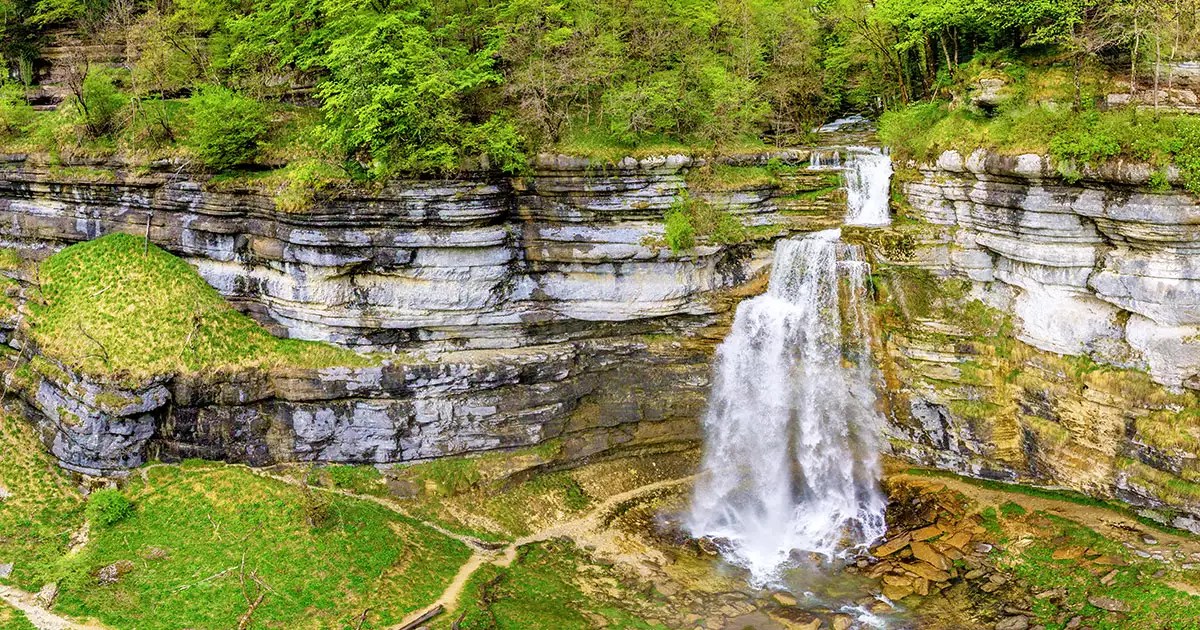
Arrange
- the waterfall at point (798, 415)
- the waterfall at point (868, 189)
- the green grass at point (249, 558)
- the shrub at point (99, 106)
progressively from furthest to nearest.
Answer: the shrub at point (99, 106)
the waterfall at point (868, 189)
the waterfall at point (798, 415)
the green grass at point (249, 558)

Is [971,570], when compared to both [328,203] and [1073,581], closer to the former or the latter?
[1073,581]

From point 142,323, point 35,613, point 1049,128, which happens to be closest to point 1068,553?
point 1049,128

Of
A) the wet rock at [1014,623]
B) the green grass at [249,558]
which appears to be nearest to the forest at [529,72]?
the green grass at [249,558]

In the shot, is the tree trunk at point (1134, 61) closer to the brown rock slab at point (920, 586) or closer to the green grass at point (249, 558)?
the brown rock slab at point (920, 586)

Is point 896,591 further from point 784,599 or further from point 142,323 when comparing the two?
point 142,323

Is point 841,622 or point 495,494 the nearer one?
point 841,622

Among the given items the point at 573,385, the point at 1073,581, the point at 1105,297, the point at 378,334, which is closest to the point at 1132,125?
the point at 1105,297

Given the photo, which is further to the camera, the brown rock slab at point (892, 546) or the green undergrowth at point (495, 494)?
the green undergrowth at point (495, 494)

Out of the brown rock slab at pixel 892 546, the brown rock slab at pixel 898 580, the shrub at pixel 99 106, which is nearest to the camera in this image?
the brown rock slab at pixel 898 580
